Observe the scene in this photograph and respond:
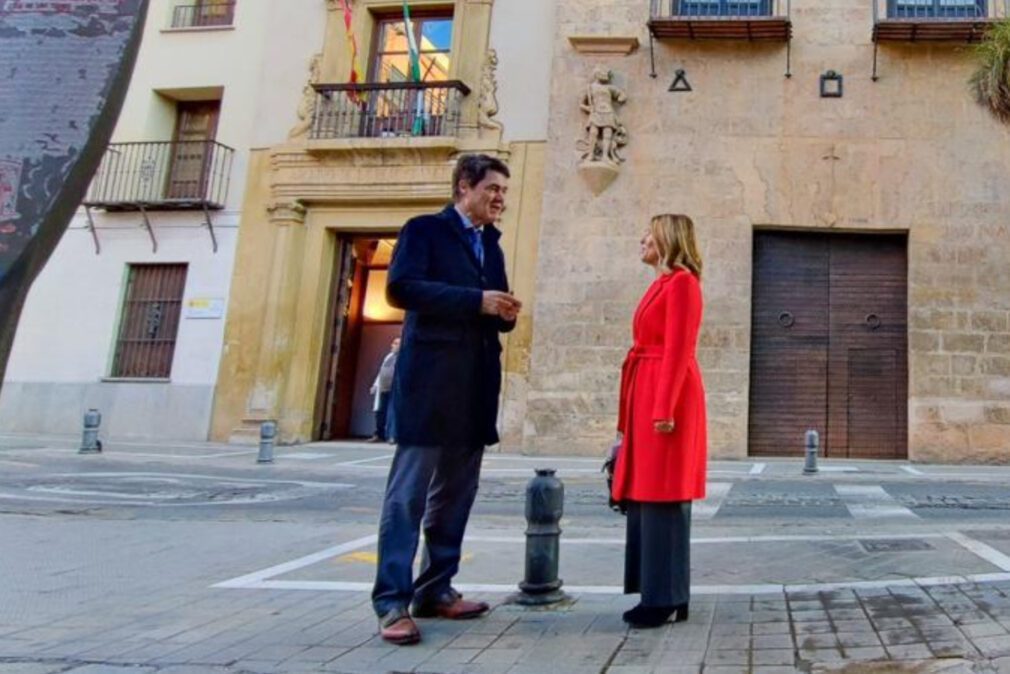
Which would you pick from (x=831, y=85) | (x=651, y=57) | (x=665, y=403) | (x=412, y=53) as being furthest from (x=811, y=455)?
(x=412, y=53)

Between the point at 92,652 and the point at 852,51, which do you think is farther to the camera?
the point at 852,51

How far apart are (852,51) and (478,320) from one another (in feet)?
42.8

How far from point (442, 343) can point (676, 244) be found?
119 centimetres

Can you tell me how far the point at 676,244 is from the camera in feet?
12.1

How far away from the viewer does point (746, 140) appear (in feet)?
46.0

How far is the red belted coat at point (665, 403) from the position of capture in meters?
3.45

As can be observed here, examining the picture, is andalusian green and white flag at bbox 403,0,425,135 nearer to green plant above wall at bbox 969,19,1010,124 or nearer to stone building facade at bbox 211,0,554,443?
stone building facade at bbox 211,0,554,443

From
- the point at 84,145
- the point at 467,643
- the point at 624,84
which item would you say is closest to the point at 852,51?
the point at 624,84

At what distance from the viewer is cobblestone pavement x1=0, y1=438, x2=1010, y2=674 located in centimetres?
301

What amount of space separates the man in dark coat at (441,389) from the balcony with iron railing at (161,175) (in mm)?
14166

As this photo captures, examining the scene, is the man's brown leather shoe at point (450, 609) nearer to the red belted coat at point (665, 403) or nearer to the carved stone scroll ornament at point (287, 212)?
→ the red belted coat at point (665, 403)

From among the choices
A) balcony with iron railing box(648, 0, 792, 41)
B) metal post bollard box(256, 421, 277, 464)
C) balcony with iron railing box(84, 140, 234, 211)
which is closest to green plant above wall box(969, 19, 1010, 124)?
balcony with iron railing box(648, 0, 792, 41)

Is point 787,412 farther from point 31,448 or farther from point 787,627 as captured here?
point 31,448

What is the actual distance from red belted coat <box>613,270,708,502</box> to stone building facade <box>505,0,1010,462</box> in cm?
1006
